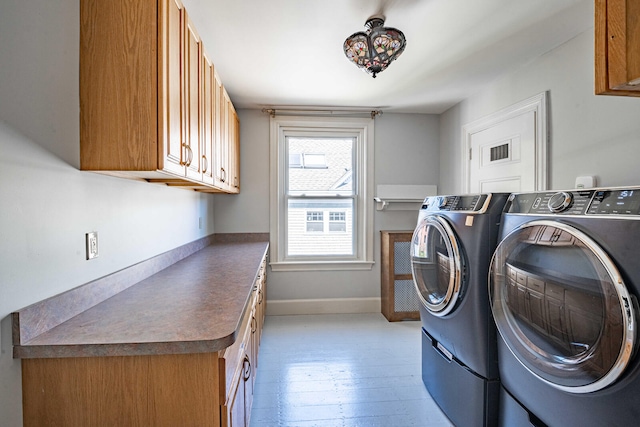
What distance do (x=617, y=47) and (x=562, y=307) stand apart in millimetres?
835

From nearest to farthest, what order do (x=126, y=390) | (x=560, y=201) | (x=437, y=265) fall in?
1. (x=126, y=390)
2. (x=560, y=201)
3. (x=437, y=265)

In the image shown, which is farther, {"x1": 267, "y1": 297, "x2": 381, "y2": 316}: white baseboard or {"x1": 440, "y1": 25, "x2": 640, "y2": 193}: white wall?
{"x1": 267, "y1": 297, "x2": 381, "y2": 316}: white baseboard

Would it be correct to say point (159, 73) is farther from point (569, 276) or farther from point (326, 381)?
point (326, 381)

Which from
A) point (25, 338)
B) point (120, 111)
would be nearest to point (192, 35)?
point (120, 111)

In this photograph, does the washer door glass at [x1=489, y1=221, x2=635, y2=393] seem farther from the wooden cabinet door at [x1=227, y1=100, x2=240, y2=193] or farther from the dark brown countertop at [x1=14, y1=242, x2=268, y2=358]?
the wooden cabinet door at [x1=227, y1=100, x2=240, y2=193]

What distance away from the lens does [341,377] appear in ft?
6.77

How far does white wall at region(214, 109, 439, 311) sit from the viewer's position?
318 cm

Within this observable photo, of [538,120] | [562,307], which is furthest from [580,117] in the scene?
[562,307]

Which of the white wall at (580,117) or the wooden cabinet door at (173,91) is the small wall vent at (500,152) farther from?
the wooden cabinet door at (173,91)

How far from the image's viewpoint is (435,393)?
180cm

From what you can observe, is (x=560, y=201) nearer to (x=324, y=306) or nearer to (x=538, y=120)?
(x=538, y=120)

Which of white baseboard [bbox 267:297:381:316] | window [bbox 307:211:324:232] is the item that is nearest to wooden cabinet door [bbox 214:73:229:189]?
window [bbox 307:211:324:232]

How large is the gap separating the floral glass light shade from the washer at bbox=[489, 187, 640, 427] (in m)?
1.09

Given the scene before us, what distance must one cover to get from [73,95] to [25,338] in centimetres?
84
